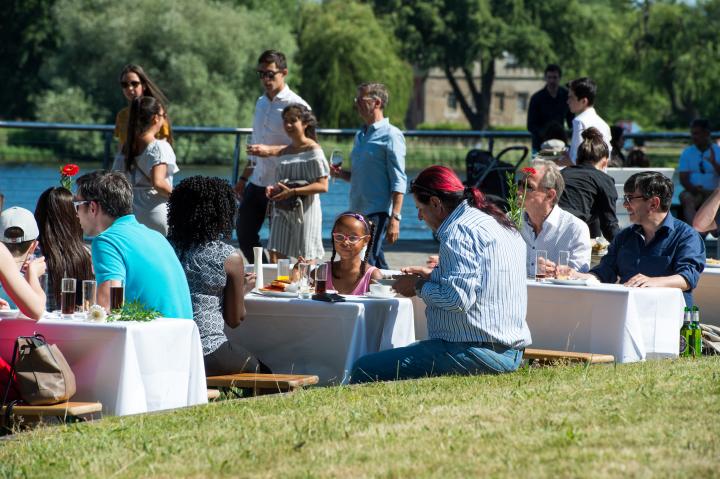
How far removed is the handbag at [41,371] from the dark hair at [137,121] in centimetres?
388

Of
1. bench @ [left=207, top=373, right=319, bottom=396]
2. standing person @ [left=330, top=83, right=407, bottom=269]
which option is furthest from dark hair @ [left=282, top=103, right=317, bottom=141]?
bench @ [left=207, top=373, right=319, bottom=396]

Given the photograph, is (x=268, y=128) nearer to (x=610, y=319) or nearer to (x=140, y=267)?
(x=610, y=319)

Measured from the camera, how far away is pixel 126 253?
6.85 metres

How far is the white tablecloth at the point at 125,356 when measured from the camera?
6316mm

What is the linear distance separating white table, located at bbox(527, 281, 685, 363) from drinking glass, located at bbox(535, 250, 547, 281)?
113 millimetres

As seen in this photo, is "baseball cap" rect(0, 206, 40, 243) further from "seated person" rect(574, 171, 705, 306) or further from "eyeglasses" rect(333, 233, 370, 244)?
"seated person" rect(574, 171, 705, 306)

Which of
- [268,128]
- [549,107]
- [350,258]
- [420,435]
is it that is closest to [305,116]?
[268,128]

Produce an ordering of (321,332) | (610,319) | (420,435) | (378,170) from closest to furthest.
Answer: (420,435) < (321,332) < (610,319) < (378,170)

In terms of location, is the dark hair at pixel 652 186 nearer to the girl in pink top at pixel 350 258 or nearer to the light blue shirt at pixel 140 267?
the girl in pink top at pixel 350 258

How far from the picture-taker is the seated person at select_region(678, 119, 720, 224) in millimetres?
15953

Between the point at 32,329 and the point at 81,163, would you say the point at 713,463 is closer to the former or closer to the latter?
the point at 32,329

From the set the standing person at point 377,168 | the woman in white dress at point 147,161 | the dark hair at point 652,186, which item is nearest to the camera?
the dark hair at point 652,186

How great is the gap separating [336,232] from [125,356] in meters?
2.17

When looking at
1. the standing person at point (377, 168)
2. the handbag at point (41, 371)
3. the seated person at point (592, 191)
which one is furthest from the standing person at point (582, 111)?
the handbag at point (41, 371)
